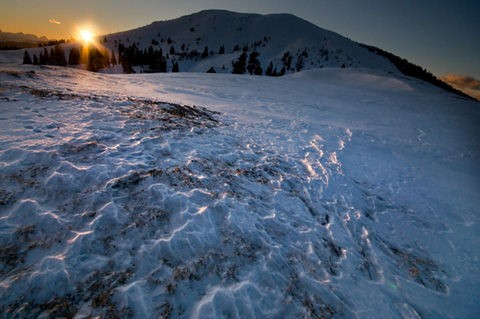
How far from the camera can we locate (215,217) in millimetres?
5227

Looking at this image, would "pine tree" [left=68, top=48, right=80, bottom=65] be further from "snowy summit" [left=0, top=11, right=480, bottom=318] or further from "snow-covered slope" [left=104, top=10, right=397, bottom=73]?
"snowy summit" [left=0, top=11, right=480, bottom=318]

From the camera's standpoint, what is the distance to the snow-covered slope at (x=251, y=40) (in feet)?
383

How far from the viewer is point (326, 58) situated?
4727 inches

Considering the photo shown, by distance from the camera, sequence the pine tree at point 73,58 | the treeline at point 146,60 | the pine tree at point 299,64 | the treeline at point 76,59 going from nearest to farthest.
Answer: the treeline at point 76,59
the pine tree at point 73,58
the treeline at point 146,60
the pine tree at point 299,64

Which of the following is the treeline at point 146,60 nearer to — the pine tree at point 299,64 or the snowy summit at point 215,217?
the pine tree at point 299,64

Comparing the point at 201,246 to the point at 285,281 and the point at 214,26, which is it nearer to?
the point at 285,281

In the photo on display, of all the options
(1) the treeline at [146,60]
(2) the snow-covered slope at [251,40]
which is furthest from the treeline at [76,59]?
(2) the snow-covered slope at [251,40]

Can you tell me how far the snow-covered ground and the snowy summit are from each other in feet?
0.10

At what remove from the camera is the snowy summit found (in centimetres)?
367

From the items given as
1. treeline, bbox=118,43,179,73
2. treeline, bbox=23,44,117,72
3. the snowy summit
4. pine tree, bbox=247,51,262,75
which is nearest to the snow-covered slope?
treeline, bbox=118,43,179,73

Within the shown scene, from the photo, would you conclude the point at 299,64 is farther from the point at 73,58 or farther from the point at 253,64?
the point at 73,58

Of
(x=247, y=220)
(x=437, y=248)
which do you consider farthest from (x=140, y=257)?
(x=437, y=248)

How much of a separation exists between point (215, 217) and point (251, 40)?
545ft

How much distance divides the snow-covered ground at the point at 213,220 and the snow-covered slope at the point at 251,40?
302 ft
